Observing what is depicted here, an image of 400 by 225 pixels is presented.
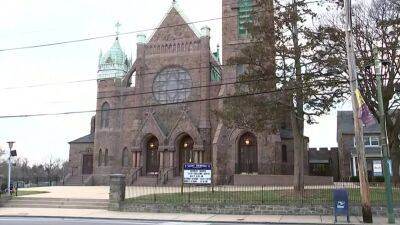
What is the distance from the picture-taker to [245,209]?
21828 mm

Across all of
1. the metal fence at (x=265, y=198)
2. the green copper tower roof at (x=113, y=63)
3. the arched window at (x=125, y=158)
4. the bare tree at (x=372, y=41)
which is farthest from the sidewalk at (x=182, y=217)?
the green copper tower roof at (x=113, y=63)

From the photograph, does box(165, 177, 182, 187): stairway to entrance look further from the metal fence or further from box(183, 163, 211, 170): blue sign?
box(183, 163, 211, 170): blue sign

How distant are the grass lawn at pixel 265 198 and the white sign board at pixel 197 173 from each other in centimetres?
78

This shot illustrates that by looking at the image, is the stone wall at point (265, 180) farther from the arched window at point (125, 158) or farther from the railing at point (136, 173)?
the arched window at point (125, 158)

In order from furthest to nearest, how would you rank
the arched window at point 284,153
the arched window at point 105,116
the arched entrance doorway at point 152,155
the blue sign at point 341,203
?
the arched window at point 105,116 < the arched entrance doorway at point 152,155 < the arched window at point 284,153 < the blue sign at point 341,203

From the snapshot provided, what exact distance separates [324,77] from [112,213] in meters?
12.3

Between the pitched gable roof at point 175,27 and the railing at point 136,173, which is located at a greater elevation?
the pitched gable roof at point 175,27

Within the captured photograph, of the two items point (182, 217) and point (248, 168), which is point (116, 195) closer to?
point (182, 217)

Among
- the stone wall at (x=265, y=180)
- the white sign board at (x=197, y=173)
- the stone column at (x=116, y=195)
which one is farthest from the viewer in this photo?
the stone wall at (x=265, y=180)

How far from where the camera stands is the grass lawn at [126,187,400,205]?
2145cm

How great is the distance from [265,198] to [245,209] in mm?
1418

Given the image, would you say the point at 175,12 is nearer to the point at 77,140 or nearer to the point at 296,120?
the point at 77,140

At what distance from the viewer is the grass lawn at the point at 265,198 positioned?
21.5m

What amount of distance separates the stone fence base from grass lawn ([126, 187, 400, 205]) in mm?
215
